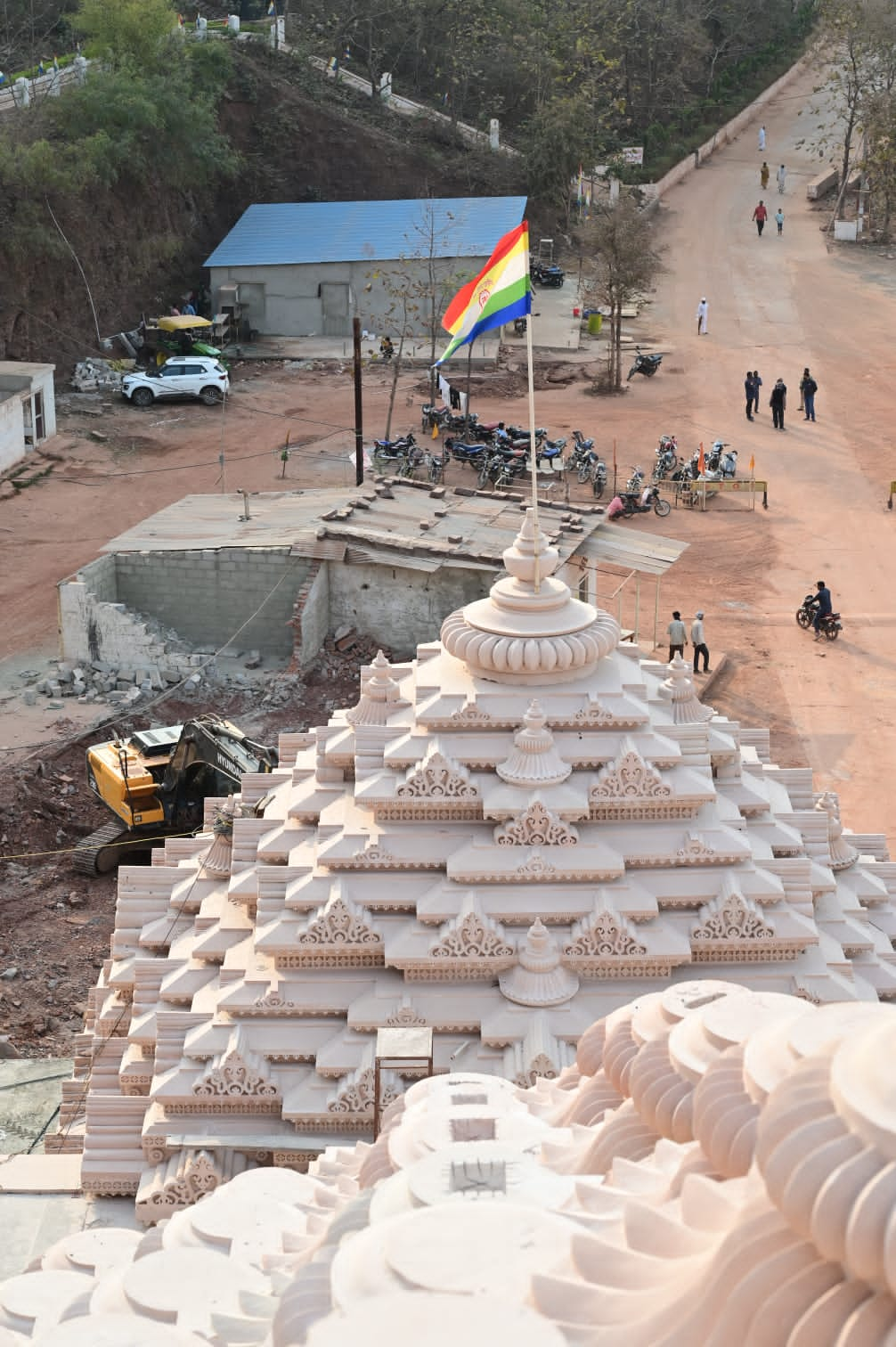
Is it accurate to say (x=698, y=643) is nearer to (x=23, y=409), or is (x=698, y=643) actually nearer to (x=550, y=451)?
(x=550, y=451)

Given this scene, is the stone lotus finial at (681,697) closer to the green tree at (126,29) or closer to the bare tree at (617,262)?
the bare tree at (617,262)

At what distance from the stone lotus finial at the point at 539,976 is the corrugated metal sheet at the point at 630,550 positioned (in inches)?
674

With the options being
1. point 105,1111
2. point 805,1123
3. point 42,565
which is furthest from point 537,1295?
point 42,565

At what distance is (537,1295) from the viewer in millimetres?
5832

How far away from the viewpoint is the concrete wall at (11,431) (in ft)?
145

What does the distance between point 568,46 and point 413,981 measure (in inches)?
2627

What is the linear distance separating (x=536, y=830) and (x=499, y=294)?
24.0 ft

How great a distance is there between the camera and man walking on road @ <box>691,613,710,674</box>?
31328 millimetres

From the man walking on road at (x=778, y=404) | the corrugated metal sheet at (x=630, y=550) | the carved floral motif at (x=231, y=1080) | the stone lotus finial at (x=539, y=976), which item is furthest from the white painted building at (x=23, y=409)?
the stone lotus finial at (x=539, y=976)

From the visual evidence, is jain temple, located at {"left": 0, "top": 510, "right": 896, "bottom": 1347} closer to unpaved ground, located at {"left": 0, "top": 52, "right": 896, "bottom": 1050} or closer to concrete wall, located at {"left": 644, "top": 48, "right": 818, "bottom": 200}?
unpaved ground, located at {"left": 0, "top": 52, "right": 896, "bottom": 1050}

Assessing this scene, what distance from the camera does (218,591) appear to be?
107 ft

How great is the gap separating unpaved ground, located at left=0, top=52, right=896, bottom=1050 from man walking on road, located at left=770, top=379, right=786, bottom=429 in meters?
0.51

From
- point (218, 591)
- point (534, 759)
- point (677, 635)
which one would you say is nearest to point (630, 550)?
point (677, 635)

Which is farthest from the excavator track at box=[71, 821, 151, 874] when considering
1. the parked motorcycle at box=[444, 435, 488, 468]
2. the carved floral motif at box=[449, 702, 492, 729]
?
the parked motorcycle at box=[444, 435, 488, 468]
